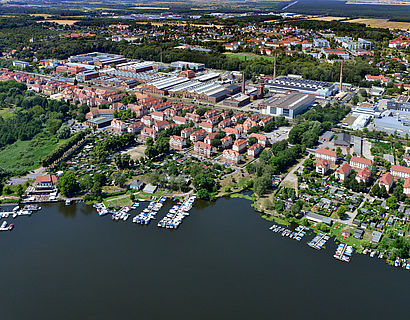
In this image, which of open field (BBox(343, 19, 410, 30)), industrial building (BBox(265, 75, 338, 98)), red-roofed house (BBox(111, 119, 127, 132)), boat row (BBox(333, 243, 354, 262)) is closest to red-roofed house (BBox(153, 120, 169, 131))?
red-roofed house (BBox(111, 119, 127, 132))

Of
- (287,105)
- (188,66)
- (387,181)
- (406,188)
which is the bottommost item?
(406,188)

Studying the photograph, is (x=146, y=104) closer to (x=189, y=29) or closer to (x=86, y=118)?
(x=86, y=118)

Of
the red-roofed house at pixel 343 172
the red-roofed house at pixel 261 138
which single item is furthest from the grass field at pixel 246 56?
the red-roofed house at pixel 343 172

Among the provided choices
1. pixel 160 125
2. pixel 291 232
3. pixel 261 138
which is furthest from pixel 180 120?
pixel 291 232

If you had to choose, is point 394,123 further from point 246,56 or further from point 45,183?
point 246,56

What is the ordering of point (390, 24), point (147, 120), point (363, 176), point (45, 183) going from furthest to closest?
point (390, 24) < point (147, 120) < point (45, 183) < point (363, 176)

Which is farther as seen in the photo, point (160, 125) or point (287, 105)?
point (287, 105)

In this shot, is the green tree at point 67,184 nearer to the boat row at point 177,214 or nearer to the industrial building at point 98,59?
the boat row at point 177,214
